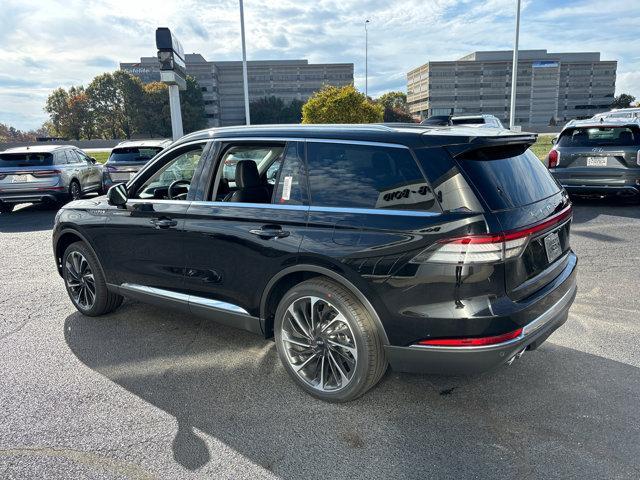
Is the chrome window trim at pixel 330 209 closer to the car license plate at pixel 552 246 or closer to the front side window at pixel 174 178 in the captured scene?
the front side window at pixel 174 178

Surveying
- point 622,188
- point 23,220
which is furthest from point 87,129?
point 622,188

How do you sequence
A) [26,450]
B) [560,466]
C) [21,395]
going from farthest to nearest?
1. [21,395]
2. [26,450]
3. [560,466]

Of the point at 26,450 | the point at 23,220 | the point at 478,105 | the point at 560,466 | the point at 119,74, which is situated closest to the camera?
the point at 560,466

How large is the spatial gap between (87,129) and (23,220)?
82.7m

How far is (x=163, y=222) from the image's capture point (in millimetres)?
3820

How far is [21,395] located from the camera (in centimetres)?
332

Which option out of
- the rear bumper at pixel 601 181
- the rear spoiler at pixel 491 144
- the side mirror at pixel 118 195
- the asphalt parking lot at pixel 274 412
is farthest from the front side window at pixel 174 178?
the rear bumper at pixel 601 181

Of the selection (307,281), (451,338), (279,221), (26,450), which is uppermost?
(279,221)

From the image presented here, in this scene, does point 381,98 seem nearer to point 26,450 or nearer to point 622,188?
point 622,188

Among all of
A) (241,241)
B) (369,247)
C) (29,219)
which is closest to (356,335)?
(369,247)

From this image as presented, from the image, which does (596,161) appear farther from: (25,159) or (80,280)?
(25,159)

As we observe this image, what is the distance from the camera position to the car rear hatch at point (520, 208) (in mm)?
2592

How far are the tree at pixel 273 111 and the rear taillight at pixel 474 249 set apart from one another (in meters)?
96.1

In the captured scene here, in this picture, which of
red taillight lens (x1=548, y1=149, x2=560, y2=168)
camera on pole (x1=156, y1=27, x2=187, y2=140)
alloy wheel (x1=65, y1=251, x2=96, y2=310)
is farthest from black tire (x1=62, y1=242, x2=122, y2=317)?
camera on pole (x1=156, y1=27, x2=187, y2=140)
